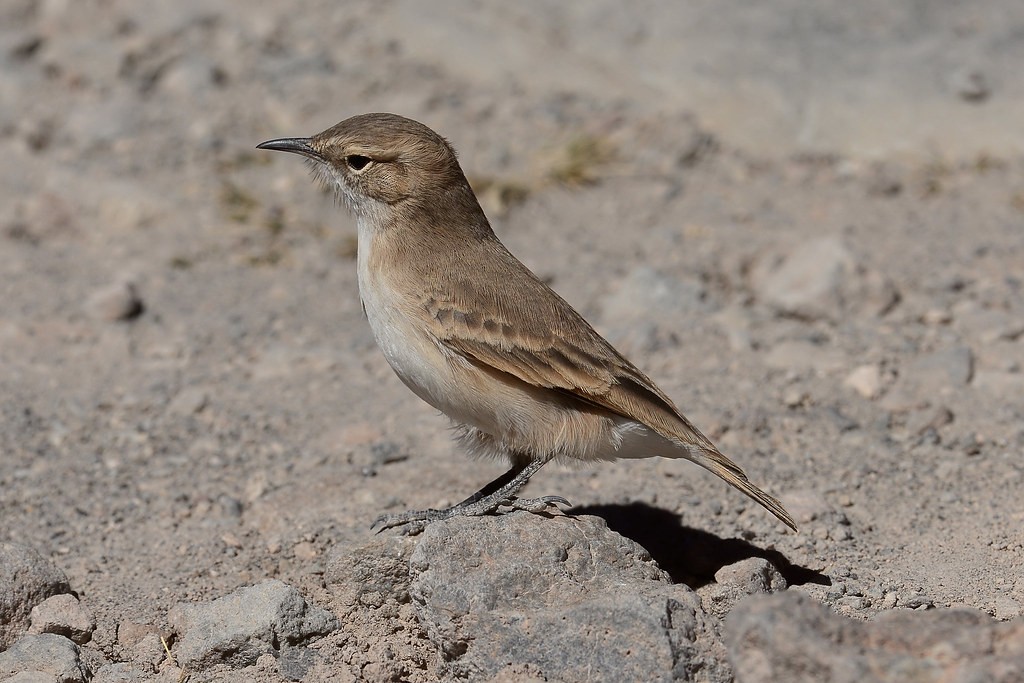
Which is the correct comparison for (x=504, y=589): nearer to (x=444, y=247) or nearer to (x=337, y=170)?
(x=444, y=247)

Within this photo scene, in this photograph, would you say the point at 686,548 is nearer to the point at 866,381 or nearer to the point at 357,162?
the point at 866,381

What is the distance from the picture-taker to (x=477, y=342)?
4965mm

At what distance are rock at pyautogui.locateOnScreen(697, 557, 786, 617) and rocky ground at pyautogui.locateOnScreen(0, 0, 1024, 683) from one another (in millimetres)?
16

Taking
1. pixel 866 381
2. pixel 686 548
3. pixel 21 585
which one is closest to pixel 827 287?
pixel 866 381

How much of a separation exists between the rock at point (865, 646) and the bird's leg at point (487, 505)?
145 centimetres

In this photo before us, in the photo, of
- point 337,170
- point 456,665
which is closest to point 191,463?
point 337,170

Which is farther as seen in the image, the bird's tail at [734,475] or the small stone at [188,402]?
the small stone at [188,402]

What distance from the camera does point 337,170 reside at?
17.9 ft

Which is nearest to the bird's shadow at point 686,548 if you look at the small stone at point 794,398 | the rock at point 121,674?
the small stone at point 794,398

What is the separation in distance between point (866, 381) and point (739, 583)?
8.49 ft

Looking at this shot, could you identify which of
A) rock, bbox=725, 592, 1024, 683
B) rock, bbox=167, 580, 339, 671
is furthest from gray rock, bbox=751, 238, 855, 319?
rock, bbox=725, 592, 1024, 683

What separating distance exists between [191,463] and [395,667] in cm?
230

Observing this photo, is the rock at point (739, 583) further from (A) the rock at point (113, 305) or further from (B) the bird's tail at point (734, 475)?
(A) the rock at point (113, 305)

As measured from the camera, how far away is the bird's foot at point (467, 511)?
16.3 ft
